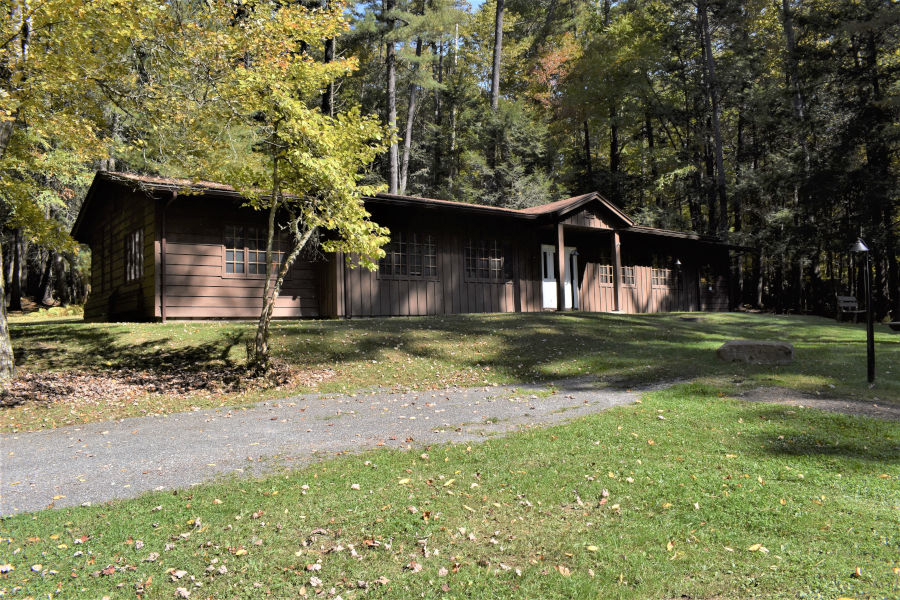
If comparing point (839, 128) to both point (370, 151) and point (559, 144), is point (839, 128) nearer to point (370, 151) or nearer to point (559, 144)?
point (559, 144)

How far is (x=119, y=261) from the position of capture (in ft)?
51.6

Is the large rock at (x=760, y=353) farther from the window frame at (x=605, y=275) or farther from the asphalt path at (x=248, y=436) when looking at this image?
the window frame at (x=605, y=275)

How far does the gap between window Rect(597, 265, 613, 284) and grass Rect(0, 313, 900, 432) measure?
7.17m

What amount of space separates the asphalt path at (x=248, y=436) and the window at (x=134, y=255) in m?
8.23

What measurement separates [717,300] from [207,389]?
2351cm

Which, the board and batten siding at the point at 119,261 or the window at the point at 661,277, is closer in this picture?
the board and batten siding at the point at 119,261

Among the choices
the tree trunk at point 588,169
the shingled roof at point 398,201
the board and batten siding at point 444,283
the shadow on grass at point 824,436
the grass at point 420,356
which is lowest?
the shadow on grass at point 824,436

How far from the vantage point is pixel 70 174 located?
2253cm

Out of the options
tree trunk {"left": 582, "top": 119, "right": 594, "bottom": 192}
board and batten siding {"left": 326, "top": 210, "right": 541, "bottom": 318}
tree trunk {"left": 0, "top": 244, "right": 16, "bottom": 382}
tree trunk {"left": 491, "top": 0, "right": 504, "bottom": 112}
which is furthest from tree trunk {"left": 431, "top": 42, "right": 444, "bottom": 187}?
tree trunk {"left": 0, "top": 244, "right": 16, "bottom": 382}

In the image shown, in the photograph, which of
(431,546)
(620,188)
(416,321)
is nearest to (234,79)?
(416,321)

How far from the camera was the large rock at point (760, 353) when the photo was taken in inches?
375

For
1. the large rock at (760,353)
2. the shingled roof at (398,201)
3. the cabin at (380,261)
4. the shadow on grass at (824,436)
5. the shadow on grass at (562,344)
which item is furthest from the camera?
the cabin at (380,261)

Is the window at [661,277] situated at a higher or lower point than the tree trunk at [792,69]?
lower

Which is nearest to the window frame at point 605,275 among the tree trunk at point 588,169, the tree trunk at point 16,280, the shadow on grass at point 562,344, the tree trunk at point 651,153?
the shadow on grass at point 562,344
